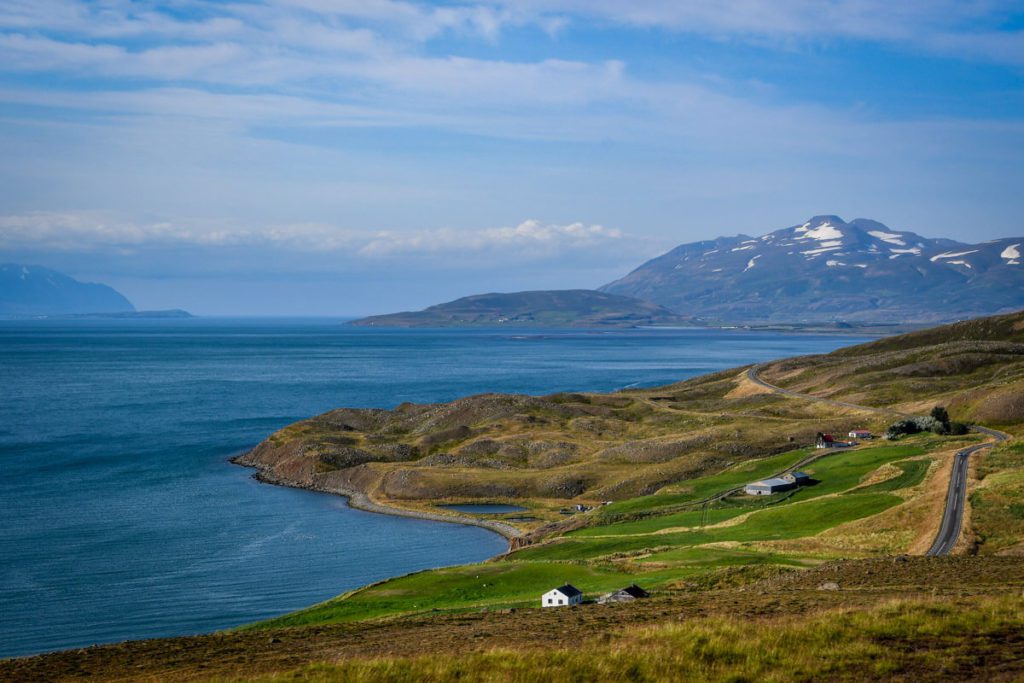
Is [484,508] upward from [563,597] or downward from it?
downward

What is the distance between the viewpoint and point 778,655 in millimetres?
19672

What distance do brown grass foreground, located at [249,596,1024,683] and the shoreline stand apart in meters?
43.7

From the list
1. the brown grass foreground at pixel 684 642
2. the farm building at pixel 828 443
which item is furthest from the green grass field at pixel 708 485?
the brown grass foreground at pixel 684 642

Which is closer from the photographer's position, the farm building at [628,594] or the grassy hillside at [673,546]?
the grassy hillside at [673,546]

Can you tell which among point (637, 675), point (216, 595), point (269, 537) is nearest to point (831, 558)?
point (637, 675)

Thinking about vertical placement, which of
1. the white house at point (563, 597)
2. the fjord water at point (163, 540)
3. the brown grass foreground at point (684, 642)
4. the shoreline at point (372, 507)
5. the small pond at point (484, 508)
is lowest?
the small pond at point (484, 508)

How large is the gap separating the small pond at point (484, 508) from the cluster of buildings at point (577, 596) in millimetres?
45050

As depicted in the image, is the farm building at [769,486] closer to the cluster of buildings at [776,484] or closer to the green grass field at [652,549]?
the cluster of buildings at [776,484]

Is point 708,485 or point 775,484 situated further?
point 708,485

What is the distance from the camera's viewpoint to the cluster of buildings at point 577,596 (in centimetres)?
3616

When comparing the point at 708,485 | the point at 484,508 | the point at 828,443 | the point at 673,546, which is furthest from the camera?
the point at 828,443

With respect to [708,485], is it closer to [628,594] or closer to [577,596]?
[577,596]

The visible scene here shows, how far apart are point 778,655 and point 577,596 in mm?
19413

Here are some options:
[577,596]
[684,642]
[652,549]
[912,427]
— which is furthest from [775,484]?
[684,642]
